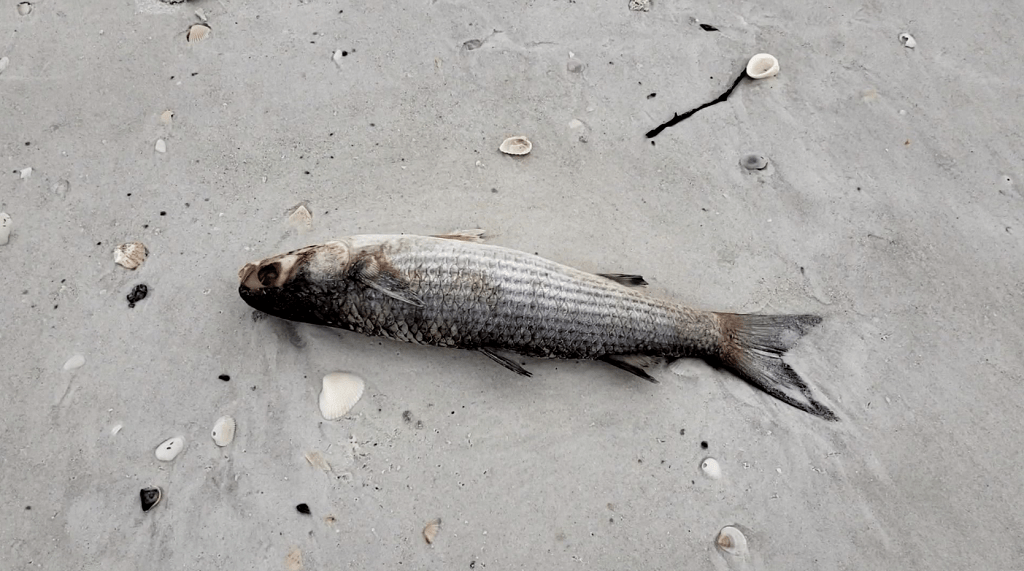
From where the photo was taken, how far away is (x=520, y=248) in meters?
4.41

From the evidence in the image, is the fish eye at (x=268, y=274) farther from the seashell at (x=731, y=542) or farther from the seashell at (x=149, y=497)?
the seashell at (x=731, y=542)

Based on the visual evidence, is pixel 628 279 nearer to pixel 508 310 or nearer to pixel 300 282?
pixel 508 310

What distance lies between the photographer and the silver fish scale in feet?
12.2

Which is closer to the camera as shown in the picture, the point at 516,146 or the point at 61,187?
the point at 61,187

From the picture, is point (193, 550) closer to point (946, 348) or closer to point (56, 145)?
point (56, 145)

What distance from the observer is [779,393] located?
4078 millimetres

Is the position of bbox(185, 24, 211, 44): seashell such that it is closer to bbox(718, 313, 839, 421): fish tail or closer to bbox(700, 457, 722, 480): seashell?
bbox(718, 313, 839, 421): fish tail

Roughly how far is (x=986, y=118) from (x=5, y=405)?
7.51 m

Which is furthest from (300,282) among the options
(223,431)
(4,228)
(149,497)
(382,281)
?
(4,228)

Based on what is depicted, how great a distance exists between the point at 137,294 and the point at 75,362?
1.99ft

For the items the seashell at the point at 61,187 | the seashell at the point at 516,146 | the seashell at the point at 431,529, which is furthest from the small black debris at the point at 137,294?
the seashell at the point at 516,146

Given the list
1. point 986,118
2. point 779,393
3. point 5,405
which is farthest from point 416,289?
point 986,118

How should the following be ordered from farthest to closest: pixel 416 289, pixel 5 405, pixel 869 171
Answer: pixel 869 171 < pixel 5 405 < pixel 416 289

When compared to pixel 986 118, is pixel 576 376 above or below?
below
